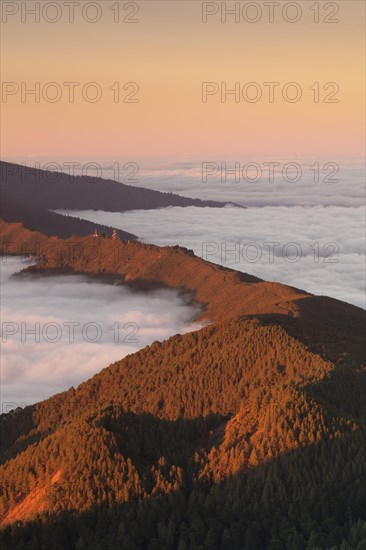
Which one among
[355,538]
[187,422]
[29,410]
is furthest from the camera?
[29,410]

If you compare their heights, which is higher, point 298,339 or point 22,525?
point 298,339

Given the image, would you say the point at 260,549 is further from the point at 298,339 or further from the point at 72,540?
the point at 298,339

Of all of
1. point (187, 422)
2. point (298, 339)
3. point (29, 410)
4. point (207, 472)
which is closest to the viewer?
point (207, 472)

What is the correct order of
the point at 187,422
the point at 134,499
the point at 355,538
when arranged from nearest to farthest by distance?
1. the point at 355,538
2. the point at 134,499
3. the point at 187,422

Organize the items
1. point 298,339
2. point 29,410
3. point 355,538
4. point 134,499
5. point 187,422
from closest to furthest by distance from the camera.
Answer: point 355,538 < point 134,499 < point 187,422 < point 298,339 < point 29,410

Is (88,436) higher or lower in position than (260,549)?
higher

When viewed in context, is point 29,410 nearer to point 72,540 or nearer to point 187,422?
point 187,422

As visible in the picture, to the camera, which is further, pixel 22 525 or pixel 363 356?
pixel 363 356

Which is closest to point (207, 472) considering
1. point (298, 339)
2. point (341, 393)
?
point (341, 393)

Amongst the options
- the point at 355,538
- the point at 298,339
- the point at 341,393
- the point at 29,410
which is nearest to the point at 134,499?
the point at 355,538
